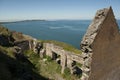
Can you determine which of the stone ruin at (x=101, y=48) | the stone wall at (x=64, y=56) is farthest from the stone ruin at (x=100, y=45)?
the stone wall at (x=64, y=56)

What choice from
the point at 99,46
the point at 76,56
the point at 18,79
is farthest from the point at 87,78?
the point at 76,56

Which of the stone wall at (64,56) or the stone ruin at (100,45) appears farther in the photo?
the stone wall at (64,56)

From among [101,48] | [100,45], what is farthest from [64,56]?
[100,45]

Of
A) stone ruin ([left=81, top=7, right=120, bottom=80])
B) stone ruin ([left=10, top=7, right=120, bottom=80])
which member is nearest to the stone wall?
stone ruin ([left=10, top=7, right=120, bottom=80])

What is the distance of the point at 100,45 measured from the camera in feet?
25.4

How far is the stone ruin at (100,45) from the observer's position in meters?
7.50

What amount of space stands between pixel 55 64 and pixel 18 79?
41.6 ft

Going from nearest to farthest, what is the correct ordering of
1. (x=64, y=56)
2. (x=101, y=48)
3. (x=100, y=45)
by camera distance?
(x=100, y=45) < (x=101, y=48) < (x=64, y=56)

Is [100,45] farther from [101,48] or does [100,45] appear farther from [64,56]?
[64,56]

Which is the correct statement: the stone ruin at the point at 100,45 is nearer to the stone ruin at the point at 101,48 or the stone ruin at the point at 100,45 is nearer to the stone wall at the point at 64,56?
the stone ruin at the point at 101,48

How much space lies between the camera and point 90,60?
7488 mm

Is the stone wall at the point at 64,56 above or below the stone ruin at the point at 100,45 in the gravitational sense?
below

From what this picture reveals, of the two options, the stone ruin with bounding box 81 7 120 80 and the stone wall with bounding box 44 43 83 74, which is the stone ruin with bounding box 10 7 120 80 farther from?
the stone wall with bounding box 44 43 83 74

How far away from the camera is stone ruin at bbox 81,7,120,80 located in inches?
295
